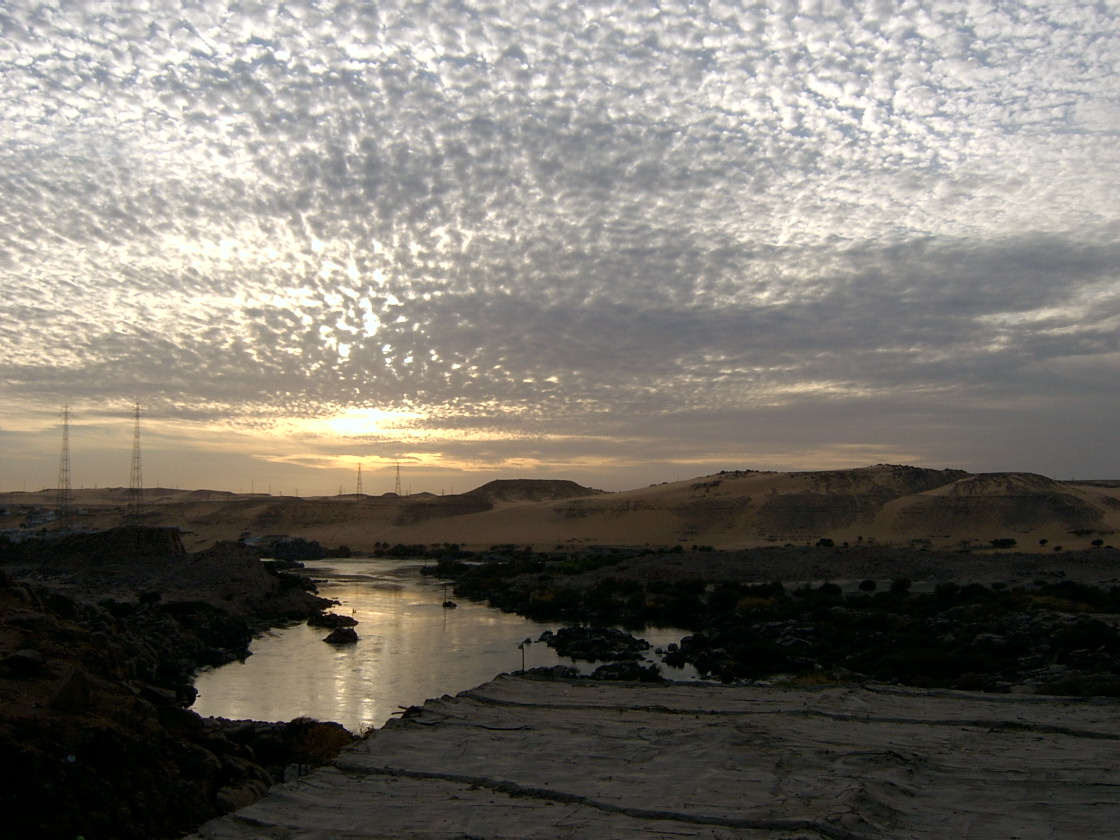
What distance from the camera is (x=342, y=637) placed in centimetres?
2388

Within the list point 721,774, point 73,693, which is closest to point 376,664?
point 73,693

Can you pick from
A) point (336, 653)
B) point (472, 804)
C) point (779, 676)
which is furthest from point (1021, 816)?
point (336, 653)

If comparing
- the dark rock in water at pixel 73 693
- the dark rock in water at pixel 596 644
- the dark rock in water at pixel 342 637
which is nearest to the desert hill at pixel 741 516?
the dark rock in water at pixel 596 644

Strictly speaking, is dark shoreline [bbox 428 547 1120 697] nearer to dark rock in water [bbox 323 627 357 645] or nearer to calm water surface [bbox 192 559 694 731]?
calm water surface [bbox 192 559 694 731]

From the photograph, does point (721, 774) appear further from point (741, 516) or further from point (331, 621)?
point (741, 516)

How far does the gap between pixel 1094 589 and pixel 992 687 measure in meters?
15.6

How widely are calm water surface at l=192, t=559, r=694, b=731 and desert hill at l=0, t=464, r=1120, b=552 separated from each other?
30522mm

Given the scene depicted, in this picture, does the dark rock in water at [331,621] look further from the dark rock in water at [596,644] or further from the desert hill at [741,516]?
the desert hill at [741,516]

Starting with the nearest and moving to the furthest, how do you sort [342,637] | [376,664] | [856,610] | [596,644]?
[376,664] → [596,644] → [342,637] → [856,610]

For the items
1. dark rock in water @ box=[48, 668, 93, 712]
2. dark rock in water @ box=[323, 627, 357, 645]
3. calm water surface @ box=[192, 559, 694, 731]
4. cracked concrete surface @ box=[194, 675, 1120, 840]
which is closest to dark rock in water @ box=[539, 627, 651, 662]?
calm water surface @ box=[192, 559, 694, 731]

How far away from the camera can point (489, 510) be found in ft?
295

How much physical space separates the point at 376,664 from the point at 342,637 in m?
3.53

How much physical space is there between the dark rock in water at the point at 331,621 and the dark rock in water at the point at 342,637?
8.19 feet

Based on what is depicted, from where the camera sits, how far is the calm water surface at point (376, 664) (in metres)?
16.4
